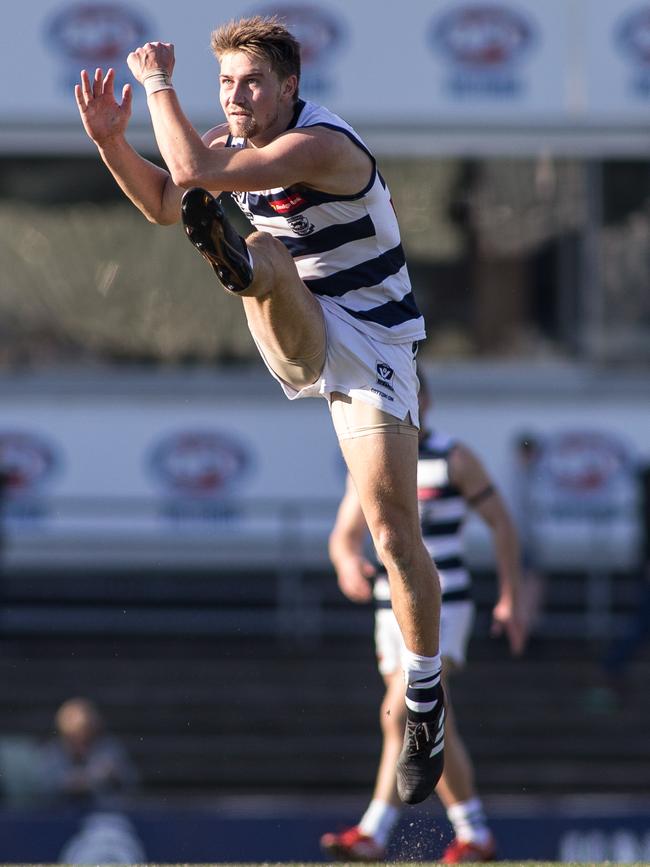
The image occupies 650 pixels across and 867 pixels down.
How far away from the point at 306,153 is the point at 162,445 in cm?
1029

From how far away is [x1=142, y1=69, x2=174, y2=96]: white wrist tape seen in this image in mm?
4867

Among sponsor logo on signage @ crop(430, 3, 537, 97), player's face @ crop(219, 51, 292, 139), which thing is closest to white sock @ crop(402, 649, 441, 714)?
player's face @ crop(219, 51, 292, 139)

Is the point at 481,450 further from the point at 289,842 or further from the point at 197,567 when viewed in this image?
the point at 289,842

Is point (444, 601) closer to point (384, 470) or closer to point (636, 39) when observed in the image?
point (384, 470)

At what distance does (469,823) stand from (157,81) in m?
3.55

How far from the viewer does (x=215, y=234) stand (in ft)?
15.5

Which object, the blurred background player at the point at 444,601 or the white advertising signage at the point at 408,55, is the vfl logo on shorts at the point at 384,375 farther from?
the white advertising signage at the point at 408,55

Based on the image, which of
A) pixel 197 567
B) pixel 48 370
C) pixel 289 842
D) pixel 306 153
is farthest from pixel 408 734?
pixel 48 370

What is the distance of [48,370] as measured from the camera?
15.2 metres

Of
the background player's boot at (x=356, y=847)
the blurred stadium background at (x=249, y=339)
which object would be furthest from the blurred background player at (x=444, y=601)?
the blurred stadium background at (x=249, y=339)

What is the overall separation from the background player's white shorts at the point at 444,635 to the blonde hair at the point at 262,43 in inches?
111

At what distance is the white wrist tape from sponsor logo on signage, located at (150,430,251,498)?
10.1 m

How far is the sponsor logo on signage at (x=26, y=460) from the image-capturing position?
48.7ft

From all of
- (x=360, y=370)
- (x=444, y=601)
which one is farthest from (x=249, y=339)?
(x=360, y=370)
